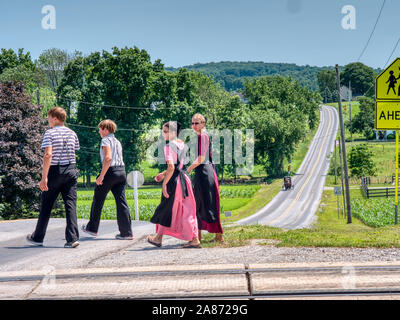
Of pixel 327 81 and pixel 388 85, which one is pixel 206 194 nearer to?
pixel 388 85

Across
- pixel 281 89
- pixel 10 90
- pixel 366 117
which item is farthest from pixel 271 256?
pixel 366 117

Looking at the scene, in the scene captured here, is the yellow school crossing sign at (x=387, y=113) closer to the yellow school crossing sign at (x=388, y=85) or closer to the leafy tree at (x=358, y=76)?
the yellow school crossing sign at (x=388, y=85)

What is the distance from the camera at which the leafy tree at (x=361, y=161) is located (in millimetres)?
72062

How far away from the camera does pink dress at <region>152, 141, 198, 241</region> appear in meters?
7.51

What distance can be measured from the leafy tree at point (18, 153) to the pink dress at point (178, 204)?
2147 centimetres

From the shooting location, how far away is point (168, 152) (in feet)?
24.5

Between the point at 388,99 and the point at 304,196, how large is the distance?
51.6 metres

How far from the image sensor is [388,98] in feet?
50.8

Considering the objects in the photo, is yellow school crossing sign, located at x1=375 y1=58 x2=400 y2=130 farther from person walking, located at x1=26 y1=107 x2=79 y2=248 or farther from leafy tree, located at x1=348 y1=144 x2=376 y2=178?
leafy tree, located at x1=348 y1=144 x2=376 y2=178

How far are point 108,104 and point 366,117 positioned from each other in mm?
77085

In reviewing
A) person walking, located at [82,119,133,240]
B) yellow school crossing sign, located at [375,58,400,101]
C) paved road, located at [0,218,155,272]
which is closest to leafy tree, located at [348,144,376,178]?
yellow school crossing sign, located at [375,58,400,101]

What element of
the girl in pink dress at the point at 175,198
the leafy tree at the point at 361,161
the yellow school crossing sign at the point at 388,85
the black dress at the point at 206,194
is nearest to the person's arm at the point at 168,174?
the girl in pink dress at the point at 175,198

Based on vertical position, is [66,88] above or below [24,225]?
above

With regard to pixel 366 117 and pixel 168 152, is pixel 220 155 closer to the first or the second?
pixel 366 117
